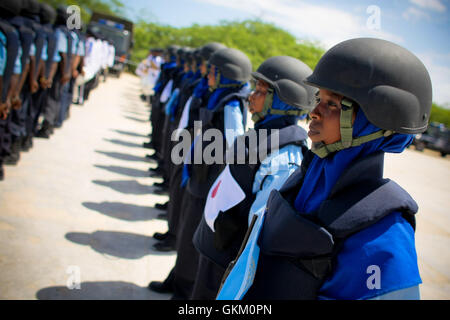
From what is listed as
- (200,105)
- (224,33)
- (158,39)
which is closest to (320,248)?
(200,105)

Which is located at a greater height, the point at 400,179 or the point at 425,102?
the point at 425,102

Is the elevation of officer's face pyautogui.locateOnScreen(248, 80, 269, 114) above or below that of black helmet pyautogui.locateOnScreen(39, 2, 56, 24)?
below

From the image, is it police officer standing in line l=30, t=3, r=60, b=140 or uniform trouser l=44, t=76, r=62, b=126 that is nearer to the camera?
police officer standing in line l=30, t=3, r=60, b=140

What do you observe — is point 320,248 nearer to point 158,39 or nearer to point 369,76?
point 369,76

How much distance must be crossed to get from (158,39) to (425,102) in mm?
44187

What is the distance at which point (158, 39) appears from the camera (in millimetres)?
43312

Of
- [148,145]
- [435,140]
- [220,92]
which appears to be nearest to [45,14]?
[148,145]

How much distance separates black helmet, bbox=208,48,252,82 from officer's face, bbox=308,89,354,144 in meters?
2.64

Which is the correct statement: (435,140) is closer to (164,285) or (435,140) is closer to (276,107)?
(164,285)

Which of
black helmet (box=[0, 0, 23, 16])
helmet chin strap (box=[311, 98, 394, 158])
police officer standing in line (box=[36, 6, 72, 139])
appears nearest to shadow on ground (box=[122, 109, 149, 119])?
police officer standing in line (box=[36, 6, 72, 139])

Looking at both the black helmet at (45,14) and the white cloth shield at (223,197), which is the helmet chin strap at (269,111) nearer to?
the white cloth shield at (223,197)

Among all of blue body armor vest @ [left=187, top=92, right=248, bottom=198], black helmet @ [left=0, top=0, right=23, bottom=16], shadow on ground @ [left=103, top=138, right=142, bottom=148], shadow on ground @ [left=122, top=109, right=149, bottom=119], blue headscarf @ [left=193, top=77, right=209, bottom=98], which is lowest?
shadow on ground @ [left=122, top=109, right=149, bottom=119]

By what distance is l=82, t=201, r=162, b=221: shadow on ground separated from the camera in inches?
223

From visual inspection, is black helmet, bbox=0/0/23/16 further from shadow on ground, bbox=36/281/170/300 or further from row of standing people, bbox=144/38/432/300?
row of standing people, bbox=144/38/432/300
